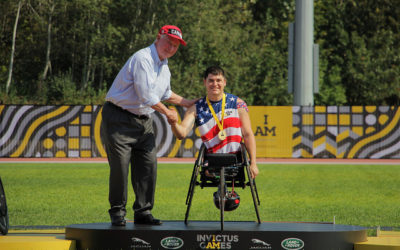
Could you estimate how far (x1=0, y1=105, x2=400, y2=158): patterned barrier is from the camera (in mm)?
30938

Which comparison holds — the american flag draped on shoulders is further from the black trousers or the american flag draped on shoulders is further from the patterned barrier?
the patterned barrier

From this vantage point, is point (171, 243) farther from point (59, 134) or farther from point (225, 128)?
point (59, 134)

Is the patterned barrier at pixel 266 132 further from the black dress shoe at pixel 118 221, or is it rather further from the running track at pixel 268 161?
the black dress shoe at pixel 118 221

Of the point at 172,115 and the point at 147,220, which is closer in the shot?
the point at 172,115

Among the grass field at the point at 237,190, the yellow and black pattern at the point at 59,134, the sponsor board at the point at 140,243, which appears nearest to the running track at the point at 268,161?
the yellow and black pattern at the point at 59,134

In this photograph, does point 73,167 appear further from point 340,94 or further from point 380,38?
point 380,38

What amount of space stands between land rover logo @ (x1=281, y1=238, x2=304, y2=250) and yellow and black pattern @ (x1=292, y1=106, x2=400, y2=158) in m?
23.8

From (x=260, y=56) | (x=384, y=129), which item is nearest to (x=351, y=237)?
(x=384, y=129)

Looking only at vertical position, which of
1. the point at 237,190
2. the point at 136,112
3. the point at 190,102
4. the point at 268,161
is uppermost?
the point at 190,102

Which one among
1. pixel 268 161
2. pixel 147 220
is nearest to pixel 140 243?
pixel 147 220

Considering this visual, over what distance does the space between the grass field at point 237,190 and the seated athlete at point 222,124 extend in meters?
3.42

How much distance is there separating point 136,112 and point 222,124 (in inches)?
38.2

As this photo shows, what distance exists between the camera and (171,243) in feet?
26.2

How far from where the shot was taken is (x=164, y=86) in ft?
28.1
